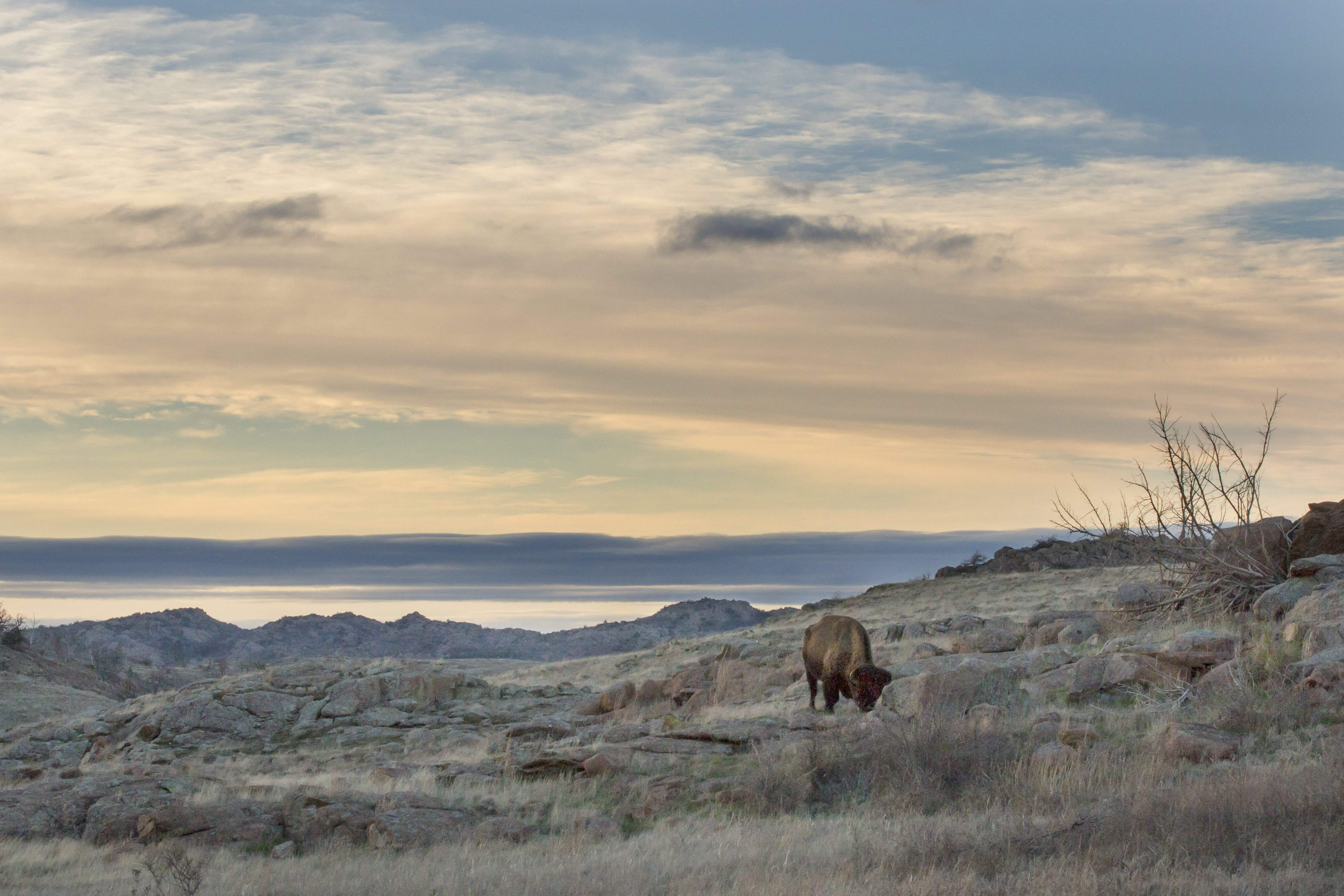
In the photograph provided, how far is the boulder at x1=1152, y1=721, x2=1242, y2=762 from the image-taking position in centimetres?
1302

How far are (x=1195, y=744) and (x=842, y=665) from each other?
314 inches

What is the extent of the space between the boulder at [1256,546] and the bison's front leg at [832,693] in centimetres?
841

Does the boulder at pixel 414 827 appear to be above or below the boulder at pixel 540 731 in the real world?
above

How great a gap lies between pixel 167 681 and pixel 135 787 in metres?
56.0

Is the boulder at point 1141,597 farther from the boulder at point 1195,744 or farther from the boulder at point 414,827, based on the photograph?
the boulder at point 414,827

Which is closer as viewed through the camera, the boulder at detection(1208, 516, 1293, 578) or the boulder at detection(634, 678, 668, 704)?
the boulder at detection(1208, 516, 1293, 578)

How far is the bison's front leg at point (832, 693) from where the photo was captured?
20297 mm

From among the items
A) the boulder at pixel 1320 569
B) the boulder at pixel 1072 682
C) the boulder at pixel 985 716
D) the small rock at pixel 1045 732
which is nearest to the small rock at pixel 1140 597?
the boulder at pixel 1320 569

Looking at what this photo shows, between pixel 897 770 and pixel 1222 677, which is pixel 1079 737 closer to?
pixel 897 770

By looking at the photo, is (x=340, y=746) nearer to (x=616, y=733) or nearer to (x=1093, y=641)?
(x=616, y=733)

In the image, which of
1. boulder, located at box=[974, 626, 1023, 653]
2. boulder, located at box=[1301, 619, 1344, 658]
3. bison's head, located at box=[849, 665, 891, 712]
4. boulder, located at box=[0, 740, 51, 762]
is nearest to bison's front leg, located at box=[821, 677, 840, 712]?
bison's head, located at box=[849, 665, 891, 712]

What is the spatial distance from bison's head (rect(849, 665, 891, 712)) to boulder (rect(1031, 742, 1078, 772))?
17.7 feet

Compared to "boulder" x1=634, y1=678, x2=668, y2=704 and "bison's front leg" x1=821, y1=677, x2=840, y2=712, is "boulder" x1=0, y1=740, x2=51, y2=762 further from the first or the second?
"bison's front leg" x1=821, y1=677, x2=840, y2=712

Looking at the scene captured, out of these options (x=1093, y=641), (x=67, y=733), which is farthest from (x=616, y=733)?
(x=67, y=733)
